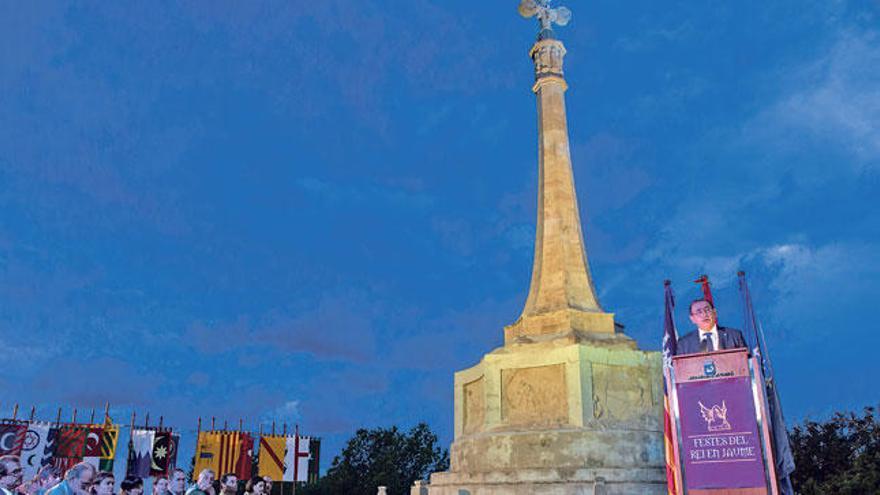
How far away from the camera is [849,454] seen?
17000 mm

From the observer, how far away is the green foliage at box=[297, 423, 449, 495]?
36.5 metres

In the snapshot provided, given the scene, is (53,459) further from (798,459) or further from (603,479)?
(798,459)

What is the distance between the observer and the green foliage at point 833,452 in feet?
49.8

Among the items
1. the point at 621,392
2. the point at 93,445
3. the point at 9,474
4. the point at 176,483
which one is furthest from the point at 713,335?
the point at 93,445

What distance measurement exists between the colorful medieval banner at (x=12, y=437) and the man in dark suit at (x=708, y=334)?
19889 mm

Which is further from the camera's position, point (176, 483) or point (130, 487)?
point (176, 483)

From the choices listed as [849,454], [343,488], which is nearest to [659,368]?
[849,454]

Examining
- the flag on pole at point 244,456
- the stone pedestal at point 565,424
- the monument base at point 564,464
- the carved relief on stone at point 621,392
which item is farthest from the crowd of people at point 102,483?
the flag on pole at point 244,456

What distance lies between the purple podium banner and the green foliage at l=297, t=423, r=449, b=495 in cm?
3040

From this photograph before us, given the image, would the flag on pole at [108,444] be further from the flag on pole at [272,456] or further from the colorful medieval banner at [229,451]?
the flag on pole at [272,456]

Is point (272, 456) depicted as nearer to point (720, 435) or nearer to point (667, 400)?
point (667, 400)

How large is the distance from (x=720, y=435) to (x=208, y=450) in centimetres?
2143

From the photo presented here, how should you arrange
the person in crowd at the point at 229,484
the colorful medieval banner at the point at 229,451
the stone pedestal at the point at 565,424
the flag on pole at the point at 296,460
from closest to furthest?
the person in crowd at the point at 229,484 < the stone pedestal at the point at 565,424 < the colorful medieval banner at the point at 229,451 < the flag on pole at the point at 296,460

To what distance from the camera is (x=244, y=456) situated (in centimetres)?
2505
